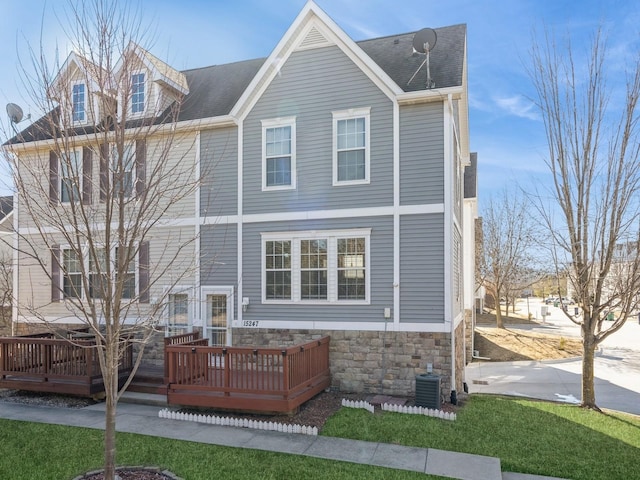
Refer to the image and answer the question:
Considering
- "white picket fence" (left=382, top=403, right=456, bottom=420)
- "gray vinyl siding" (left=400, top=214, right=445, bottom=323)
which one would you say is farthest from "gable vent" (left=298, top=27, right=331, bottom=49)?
"white picket fence" (left=382, top=403, right=456, bottom=420)

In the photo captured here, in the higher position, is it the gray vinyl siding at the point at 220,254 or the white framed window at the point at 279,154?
the white framed window at the point at 279,154

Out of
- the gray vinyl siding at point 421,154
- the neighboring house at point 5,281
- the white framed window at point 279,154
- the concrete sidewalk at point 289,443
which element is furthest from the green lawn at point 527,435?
the neighboring house at point 5,281

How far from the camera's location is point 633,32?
9094 mm

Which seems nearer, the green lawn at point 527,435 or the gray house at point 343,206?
the green lawn at point 527,435

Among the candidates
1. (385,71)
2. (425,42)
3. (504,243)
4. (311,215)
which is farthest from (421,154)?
(504,243)

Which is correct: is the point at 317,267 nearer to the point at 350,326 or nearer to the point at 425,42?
the point at 350,326

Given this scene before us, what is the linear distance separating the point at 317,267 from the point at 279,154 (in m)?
3.08

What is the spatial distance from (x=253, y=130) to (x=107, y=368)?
7.90m

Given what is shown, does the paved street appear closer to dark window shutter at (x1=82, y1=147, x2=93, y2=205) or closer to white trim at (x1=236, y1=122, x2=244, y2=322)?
white trim at (x1=236, y1=122, x2=244, y2=322)

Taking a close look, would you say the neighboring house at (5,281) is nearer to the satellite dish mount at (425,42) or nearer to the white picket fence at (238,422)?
the white picket fence at (238,422)

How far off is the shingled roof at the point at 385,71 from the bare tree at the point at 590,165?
2.08 meters

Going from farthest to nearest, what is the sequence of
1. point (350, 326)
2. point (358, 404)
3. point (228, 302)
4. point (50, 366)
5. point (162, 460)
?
point (228, 302) < point (350, 326) < point (50, 366) < point (358, 404) < point (162, 460)

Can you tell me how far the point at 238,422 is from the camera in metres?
7.81

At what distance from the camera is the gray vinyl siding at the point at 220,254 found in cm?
1151
